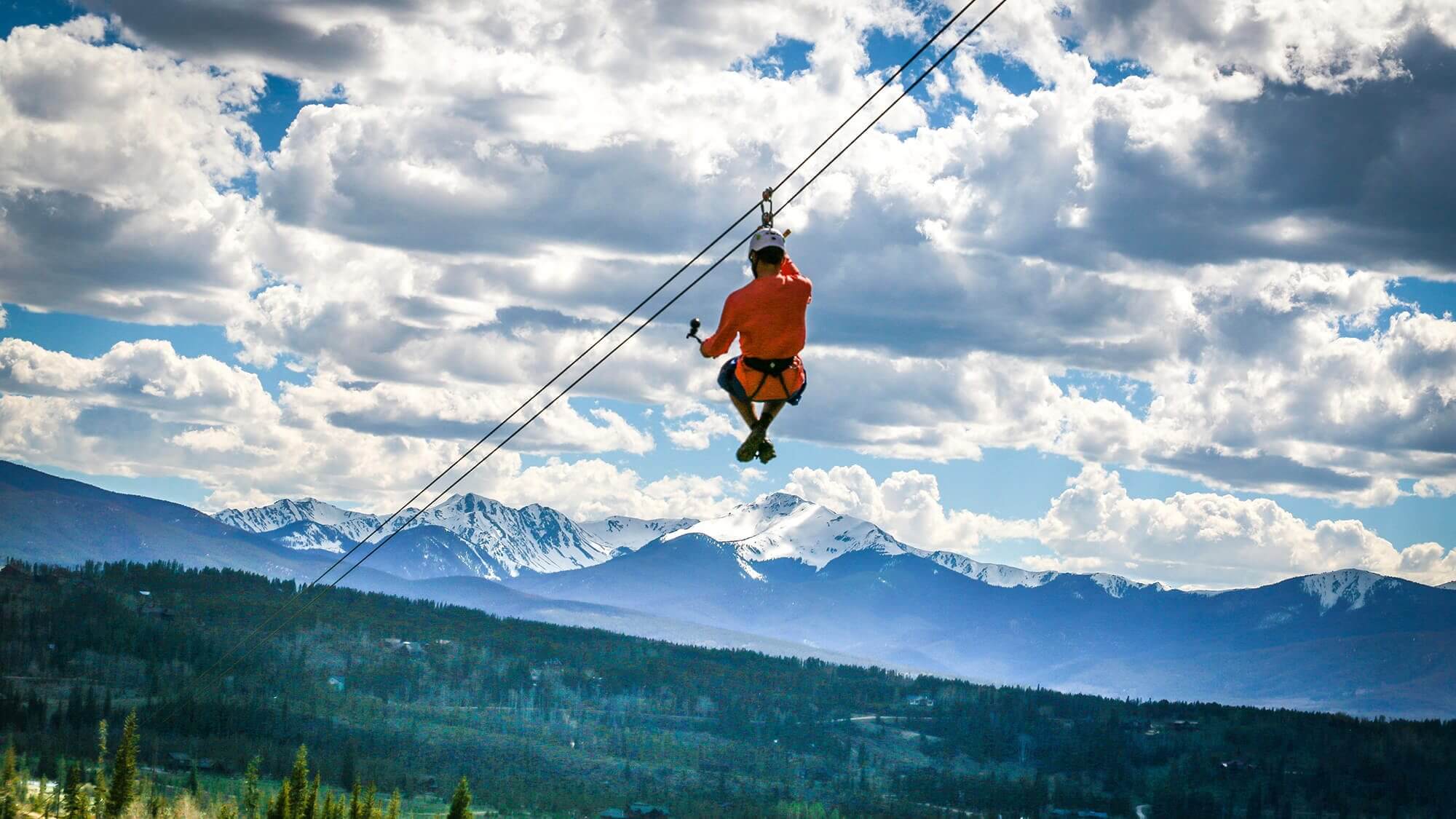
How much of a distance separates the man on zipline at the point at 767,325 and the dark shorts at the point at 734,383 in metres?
0.06

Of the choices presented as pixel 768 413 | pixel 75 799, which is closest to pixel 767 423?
pixel 768 413

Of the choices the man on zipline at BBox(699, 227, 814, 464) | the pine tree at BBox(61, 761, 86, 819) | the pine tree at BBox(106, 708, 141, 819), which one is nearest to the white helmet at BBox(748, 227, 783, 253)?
the man on zipline at BBox(699, 227, 814, 464)

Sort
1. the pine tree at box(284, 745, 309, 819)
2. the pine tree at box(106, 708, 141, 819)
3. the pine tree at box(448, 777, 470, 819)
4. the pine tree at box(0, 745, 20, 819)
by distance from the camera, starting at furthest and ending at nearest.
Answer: the pine tree at box(0, 745, 20, 819) → the pine tree at box(448, 777, 470, 819) → the pine tree at box(284, 745, 309, 819) → the pine tree at box(106, 708, 141, 819)

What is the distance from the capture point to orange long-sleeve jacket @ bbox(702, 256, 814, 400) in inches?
1299

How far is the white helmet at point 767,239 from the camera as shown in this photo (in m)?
32.8

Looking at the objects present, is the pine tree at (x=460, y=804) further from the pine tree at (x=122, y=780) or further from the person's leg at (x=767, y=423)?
the person's leg at (x=767, y=423)

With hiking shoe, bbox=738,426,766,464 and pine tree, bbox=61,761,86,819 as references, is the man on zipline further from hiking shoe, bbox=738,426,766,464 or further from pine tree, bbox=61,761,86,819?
pine tree, bbox=61,761,86,819

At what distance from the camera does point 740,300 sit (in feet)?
108

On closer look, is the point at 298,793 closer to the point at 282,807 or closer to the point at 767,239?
the point at 282,807

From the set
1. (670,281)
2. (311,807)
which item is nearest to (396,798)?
(311,807)

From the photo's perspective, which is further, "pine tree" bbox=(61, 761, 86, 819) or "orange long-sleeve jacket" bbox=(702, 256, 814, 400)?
"pine tree" bbox=(61, 761, 86, 819)

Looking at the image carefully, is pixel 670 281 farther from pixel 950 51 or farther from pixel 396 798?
pixel 396 798

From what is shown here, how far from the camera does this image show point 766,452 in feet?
114

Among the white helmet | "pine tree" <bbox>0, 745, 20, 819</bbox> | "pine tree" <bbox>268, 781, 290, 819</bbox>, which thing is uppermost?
the white helmet
